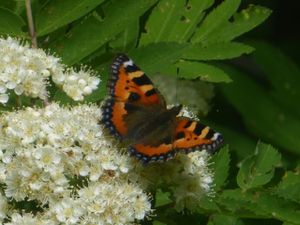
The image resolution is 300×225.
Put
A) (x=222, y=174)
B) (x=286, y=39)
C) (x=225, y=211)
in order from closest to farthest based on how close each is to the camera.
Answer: (x=225, y=211), (x=222, y=174), (x=286, y=39)

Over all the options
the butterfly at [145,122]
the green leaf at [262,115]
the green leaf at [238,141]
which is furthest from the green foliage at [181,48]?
the green leaf at [238,141]

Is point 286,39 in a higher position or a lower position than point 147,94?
higher

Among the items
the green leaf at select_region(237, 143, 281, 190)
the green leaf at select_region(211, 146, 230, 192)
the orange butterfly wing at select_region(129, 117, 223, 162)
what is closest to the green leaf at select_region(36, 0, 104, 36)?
the orange butterfly wing at select_region(129, 117, 223, 162)

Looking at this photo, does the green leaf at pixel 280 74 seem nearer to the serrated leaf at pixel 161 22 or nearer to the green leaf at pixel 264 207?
the serrated leaf at pixel 161 22

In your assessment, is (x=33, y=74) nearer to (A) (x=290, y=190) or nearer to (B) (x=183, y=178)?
(B) (x=183, y=178)

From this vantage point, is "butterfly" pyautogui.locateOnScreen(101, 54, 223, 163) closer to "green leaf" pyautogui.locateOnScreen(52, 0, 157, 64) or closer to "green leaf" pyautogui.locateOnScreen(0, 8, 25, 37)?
"green leaf" pyautogui.locateOnScreen(52, 0, 157, 64)

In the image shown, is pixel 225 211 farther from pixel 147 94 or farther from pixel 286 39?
pixel 286 39

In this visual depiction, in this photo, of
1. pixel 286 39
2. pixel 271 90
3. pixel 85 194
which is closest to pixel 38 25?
pixel 85 194
